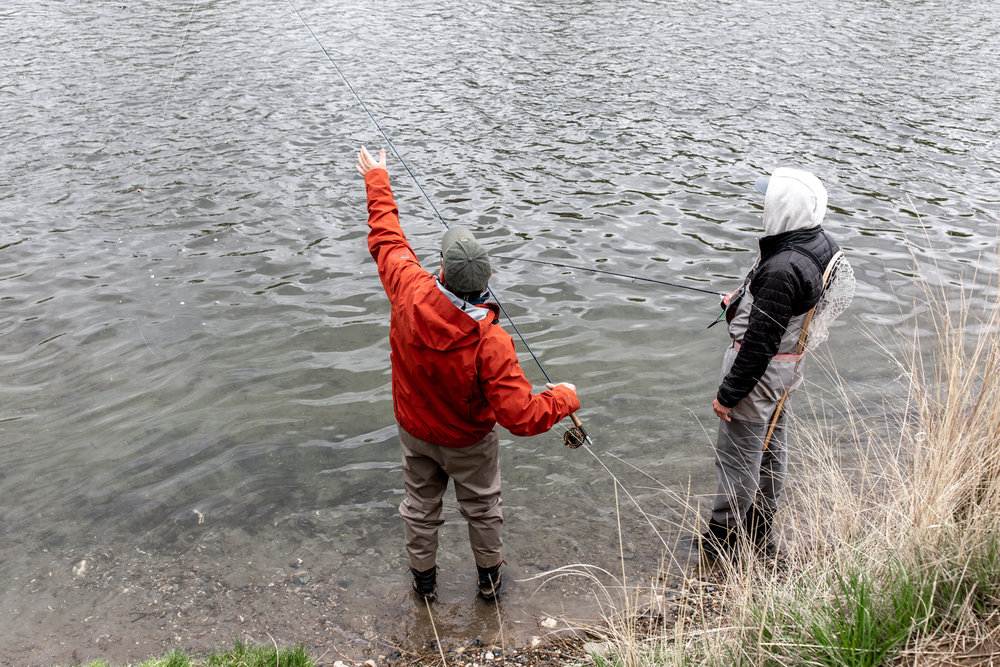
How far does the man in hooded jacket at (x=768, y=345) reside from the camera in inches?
167

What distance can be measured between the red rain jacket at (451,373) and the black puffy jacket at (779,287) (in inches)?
41.5

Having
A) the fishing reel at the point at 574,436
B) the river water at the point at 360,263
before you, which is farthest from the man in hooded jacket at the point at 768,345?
→ the fishing reel at the point at 574,436

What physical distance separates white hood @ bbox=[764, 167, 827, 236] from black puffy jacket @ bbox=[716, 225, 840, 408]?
6cm

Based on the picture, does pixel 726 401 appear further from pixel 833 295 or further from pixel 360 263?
pixel 360 263

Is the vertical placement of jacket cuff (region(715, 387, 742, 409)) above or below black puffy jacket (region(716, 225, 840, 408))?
below

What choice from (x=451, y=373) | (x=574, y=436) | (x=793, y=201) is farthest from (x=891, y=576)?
(x=451, y=373)

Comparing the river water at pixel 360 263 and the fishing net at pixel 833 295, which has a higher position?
the fishing net at pixel 833 295

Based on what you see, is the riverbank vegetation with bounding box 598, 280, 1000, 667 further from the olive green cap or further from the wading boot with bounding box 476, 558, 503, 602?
the olive green cap

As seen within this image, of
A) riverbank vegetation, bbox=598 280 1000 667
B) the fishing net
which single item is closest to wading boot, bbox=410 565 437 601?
riverbank vegetation, bbox=598 280 1000 667

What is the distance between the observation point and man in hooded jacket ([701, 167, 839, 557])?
13.9ft

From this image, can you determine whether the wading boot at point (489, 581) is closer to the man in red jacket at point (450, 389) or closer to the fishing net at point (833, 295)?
the man in red jacket at point (450, 389)

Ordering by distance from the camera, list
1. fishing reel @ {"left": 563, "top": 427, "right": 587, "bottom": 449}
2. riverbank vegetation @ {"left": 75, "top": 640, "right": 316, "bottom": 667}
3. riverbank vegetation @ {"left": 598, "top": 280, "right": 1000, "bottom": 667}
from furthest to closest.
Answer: fishing reel @ {"left": 563, "top": 427, "right": 587, "bottom": 449} < riverbank vegetation @ {"left": 75, "top": 640, "right": 316, "bottom": 667} < riverbank vegetation @ {"left": 598, "top": 280, "right": 1000, "bottom": 667}

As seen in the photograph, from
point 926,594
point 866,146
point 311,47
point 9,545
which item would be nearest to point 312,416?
point 9,545

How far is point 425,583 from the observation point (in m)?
4.95
